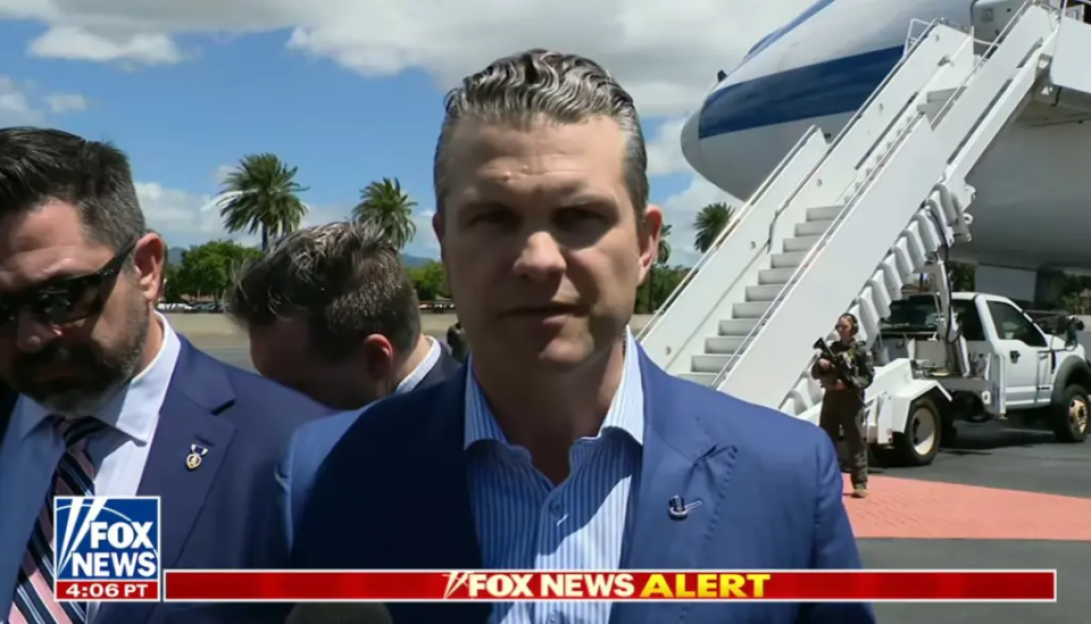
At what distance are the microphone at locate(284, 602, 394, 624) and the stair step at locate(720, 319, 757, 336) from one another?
876cm

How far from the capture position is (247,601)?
1.70m

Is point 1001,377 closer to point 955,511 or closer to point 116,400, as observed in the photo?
point 955,511

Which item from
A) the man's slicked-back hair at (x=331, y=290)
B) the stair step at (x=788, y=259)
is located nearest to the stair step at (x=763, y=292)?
the stair step at (x=788, y=259)

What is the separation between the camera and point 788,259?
35.1ft

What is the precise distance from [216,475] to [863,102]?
17.0m

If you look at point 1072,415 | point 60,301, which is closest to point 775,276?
point 1072,415

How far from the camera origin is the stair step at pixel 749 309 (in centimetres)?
1033

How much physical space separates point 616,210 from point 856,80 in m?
17.5

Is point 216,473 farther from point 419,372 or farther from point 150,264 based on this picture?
point 419,372

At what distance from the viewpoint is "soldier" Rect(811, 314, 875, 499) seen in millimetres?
9430

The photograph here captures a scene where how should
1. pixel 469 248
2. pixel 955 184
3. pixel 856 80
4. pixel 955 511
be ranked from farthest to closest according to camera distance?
1. pixel 856 80
2. pixel 955 184
3. pixel 955 511
4. pixel 469 248

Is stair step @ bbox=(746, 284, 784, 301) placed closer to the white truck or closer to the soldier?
the soldier

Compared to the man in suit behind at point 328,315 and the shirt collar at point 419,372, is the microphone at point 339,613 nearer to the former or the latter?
the man in suit behind at point 328,315

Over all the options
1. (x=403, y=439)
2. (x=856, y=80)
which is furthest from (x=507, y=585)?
(x=856, y=80)
